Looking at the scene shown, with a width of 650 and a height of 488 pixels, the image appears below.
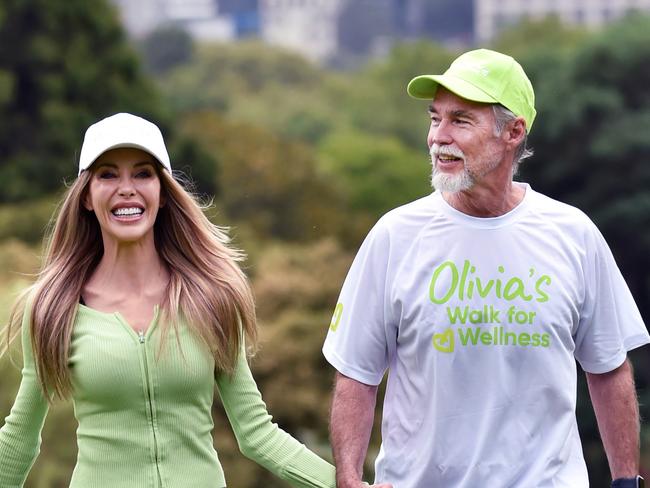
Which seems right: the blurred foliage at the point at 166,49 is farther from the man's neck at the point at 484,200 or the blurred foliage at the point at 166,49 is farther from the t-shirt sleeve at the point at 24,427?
the t-shirt sleeve at the point at 24,427

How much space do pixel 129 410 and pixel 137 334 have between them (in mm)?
241

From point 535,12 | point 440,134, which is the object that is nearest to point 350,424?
point 440,134

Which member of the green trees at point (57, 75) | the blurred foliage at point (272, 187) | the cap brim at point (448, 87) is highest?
the cap brim at point (448, 87)

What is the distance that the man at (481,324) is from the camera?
6086 mm

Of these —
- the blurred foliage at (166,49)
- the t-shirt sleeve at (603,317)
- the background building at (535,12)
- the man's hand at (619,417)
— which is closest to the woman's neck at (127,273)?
the t-shirt sleeve at (603,317)

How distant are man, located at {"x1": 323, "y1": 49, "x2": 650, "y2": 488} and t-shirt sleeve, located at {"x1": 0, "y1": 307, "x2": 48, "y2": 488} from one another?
38.0 inches

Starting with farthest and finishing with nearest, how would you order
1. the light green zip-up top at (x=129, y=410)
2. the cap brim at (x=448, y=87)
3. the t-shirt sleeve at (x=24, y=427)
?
the cap brim at (x=448, y=87) → the t-shirt sleeve at (x=24, y=427) → the light green zip-up top at (x=129, y=410)

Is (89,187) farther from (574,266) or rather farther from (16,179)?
(16,179)

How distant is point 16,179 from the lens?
165 ft

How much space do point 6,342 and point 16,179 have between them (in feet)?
147

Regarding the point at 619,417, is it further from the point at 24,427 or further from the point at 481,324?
the point at 24,427

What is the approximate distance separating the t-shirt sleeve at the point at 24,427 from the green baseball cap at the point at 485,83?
4.88ft

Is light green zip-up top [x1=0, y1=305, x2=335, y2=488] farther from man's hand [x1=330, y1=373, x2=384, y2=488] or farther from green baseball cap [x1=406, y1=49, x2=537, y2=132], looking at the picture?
green baseball cap [x1=406, y1=49, x2=537, y2=132]

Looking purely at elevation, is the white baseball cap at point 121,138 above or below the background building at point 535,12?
above
